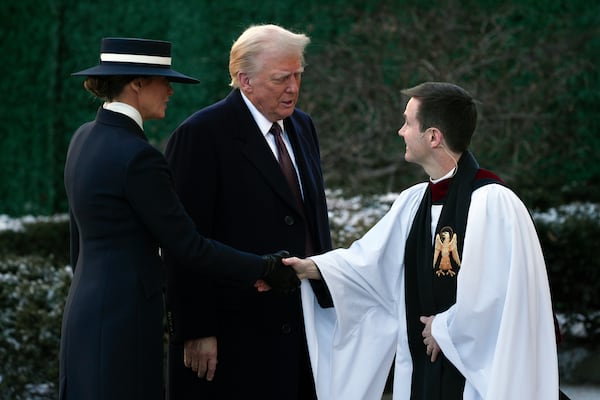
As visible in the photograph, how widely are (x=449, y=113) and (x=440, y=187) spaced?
0.85 feet

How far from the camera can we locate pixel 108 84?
359cm

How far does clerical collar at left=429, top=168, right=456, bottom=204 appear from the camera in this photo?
368 centimetres

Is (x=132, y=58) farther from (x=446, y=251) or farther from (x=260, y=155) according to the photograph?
(x=446, y=251)

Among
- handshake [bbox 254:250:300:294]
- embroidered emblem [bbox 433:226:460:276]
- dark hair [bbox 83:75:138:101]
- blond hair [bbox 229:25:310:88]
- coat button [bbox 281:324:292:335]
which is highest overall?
blond hair [bbox 229:25:310:88]

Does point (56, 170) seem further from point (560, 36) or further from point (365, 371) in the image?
point (365, 371)

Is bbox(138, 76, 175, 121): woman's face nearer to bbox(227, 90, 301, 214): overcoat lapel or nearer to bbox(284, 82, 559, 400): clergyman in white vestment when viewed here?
bbox(227, 90, 301, 214): overcoat lapel

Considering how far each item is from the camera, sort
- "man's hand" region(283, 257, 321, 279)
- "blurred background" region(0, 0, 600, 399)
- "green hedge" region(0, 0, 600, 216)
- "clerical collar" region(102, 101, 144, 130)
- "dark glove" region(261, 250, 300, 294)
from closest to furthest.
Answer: "clerical collar" region(102, 101, 144, 130) < "dark glove" region(261, 250, 300, 294) < "man's hand" region(283, 257, 321, 279) < "blurred background" region(0, 0, 600, 399) < "green hedge" region(0, 0, 600, 216)

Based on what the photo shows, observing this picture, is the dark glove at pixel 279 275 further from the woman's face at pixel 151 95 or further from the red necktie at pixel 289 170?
the woman's face at pixel 151 95

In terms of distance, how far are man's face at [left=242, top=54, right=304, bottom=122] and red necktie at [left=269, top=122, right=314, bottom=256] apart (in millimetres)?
103

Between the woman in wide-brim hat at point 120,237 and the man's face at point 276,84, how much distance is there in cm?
59

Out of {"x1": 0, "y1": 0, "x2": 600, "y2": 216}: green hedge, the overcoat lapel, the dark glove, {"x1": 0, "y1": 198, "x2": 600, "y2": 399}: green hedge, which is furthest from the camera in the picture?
{"x1": 0, "y1": 0, "x2": 600, "y2": 216}: green hedge

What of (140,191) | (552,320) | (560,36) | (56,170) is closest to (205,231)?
(140,191)

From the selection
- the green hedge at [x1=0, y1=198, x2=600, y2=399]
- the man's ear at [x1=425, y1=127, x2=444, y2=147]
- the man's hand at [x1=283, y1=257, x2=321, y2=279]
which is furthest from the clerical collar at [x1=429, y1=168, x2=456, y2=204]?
the green hedge at [x1=0, y1=198, x2=600, y2=399]

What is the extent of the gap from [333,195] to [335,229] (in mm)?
1576
